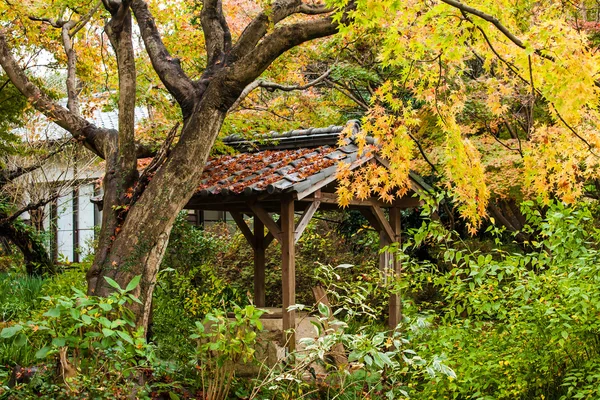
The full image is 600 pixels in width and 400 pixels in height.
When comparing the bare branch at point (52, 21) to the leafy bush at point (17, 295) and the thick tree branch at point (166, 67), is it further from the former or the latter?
the leafy bush at point (17, 295)

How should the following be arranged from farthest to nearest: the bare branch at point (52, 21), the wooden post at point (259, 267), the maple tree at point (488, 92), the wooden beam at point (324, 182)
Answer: the wooden post at point (259, 267) < the bare branch at point (52, 21) < the wooden beam at point (324, 182) < the maple tree at point (488, 92)

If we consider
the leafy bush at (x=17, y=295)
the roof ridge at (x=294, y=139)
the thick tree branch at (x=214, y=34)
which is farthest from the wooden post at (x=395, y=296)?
the leafy bush at (x=17, y=295)

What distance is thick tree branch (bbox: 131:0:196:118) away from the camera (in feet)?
21.5

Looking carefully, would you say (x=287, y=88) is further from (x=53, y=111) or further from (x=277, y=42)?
(x=53, y=111)

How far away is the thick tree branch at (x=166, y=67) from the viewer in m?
6.55

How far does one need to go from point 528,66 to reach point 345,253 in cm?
734

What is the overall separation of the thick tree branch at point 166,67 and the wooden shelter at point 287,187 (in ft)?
4.29

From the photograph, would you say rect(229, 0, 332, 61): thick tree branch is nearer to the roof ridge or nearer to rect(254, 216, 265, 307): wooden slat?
the roof ridge

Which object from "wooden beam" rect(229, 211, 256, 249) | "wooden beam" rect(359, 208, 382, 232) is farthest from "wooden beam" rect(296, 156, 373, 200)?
"wooden beam" rect(229, 211, 256, 249)

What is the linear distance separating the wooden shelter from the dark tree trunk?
4.47 m

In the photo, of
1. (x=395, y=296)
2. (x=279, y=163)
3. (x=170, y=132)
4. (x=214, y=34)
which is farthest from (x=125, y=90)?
(x=395, y=296)

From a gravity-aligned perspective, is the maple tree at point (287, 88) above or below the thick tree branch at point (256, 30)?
below

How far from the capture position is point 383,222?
915cm

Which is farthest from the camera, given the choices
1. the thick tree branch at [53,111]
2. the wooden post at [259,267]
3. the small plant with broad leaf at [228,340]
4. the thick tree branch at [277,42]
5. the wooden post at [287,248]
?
the wooden post at [259,267]
